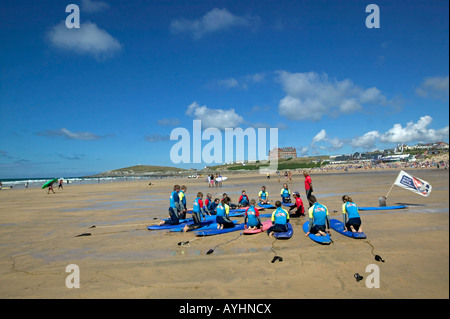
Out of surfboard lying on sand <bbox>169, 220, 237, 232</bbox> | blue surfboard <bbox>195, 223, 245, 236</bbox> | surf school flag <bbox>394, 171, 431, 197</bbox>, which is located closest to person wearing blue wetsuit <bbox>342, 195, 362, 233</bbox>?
blue surfboard <bbox>195, 223, 245, 236</bbox>

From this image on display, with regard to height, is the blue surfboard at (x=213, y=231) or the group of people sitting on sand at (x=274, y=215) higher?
the group of people sitting on sand at (x=274, y=215)

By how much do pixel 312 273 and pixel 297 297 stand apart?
120 centimetres

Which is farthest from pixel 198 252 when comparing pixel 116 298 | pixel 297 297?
pixel 297 297

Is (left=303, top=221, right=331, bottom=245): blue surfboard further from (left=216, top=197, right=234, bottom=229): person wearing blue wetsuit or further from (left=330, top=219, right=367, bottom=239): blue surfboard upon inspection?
(left=216, top=197, right=234, bottom=229): person wearing blue wetsuit

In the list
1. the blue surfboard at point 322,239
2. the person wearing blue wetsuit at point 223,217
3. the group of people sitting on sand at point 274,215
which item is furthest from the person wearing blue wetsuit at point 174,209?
the blue surfboard at point 322,239

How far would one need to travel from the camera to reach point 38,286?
6070 millimetres

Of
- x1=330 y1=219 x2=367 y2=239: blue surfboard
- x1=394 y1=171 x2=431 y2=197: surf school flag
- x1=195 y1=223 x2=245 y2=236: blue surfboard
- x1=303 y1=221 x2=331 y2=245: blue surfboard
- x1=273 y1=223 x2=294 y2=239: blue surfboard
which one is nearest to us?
x1=303 y1=221 x2=331 y2=245: blue surfboard

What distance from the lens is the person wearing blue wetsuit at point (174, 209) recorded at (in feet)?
37.9

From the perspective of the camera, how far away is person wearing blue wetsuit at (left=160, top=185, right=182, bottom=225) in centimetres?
1155

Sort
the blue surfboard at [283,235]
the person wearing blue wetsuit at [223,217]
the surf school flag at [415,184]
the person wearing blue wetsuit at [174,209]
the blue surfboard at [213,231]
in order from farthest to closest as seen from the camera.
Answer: the surf school flag at [415,184]
the person wearing blue wetsuit at [174,209]
the person wearing blue wetsuit at [223,217]
the blue surfboard at [213,231]
the blue surfboard at [283,235]

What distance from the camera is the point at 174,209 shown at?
38.2ft

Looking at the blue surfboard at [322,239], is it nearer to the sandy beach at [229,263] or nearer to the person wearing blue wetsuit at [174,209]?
the sandy beach at [229,263]
